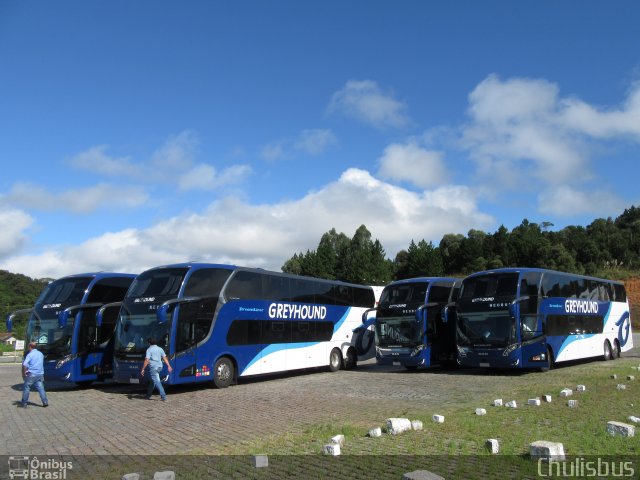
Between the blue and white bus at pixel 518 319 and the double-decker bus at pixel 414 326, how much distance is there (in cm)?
133

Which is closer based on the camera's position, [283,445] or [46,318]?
[283,445]

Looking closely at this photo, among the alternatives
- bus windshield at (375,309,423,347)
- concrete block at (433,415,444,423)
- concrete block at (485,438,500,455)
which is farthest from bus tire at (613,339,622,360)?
concrete block at (485,438,500,455)

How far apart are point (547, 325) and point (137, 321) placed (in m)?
14.9

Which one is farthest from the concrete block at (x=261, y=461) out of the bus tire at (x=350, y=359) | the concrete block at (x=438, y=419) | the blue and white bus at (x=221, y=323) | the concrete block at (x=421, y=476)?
the bus tire at (x=350, y=359)

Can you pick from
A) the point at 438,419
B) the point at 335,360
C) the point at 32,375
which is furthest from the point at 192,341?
the point at 438,419

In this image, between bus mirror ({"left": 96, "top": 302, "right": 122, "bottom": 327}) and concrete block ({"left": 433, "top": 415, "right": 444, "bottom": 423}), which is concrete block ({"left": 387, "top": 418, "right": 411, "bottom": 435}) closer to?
concrete block ({"left": 433, "top": 415, "right": 444, "bottom": 423})

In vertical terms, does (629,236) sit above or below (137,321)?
above

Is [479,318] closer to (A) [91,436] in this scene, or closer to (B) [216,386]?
(B) [216,386]

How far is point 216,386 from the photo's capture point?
18031 millimetres

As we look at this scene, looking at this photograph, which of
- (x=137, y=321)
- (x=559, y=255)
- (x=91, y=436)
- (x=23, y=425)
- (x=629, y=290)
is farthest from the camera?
(x=559, y=255)

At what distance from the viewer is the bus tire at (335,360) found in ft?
79.1

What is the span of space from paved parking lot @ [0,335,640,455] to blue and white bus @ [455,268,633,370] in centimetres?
88

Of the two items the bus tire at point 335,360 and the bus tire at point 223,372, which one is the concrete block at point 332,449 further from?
the bus tire at point 335,360

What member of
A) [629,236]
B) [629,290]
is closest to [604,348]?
[629,290]
